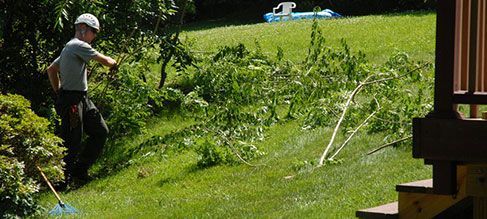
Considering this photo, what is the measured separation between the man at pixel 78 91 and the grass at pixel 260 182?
531 millimetres

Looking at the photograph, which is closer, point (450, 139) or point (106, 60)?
point (450, 139)

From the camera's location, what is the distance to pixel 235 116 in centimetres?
→ 1189

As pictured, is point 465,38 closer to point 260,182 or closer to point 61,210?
point 260,182

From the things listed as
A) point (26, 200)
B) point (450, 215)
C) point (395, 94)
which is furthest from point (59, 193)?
point (450, 215)

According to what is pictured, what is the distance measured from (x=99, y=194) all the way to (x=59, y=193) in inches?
20.3

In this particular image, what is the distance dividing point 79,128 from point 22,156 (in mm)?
1196

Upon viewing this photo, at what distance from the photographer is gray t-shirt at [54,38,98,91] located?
11531mm

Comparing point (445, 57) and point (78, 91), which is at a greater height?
point (445, 57)

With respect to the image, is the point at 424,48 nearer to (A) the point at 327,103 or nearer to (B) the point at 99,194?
(A) the point at 327,103

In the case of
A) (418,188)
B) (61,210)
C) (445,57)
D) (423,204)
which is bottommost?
(61,210)

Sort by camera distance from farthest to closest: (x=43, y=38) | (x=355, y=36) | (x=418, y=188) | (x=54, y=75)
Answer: (x=355, y=36) → (x=43, y=38) → (x=54, y=75) → (x=418, y=188)

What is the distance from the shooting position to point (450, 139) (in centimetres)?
593

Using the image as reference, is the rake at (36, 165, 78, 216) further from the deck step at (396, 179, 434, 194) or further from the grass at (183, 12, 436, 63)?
the grass at (183, 12, 436, 63)

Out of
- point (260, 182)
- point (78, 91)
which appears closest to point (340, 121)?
point (260, 182)
